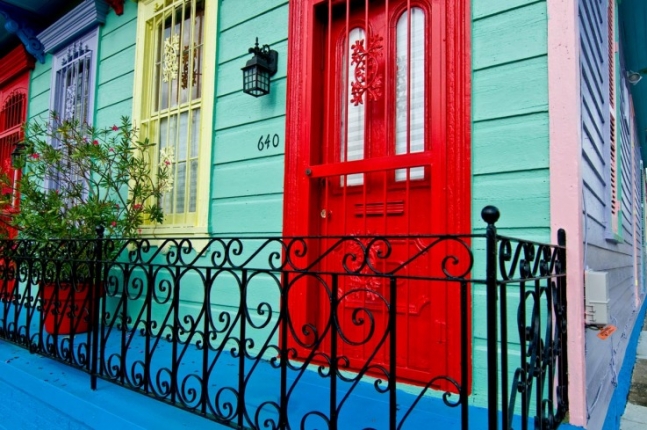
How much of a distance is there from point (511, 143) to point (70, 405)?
2513 mm

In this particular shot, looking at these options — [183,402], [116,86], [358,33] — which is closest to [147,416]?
[183,402]

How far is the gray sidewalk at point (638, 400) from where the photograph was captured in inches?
110

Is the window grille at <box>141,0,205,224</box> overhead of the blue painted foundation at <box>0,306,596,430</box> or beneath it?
overhead

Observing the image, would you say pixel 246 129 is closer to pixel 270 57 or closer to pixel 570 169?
pixel 270 57

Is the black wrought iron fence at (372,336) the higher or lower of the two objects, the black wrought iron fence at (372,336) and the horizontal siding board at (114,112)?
the lower

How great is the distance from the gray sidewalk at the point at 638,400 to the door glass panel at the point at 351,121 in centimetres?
239

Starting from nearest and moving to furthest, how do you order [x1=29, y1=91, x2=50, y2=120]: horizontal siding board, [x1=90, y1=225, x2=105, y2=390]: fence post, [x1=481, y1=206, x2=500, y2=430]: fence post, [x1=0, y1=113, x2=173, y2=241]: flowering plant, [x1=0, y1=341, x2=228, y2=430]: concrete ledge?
[x1=481, y1=206, x2=500, y2=430]: fence post → [x1=0, y1=341, x2=228, y2=430]: concrete ledge → [x1=90, y1=225, x2=105, y2=390]: fence post → [x1=0, y1=113, x2=173, y2=241]: flowering plant → [x1=29, y1=91, x2=50, y2=120]: horizontal siding board

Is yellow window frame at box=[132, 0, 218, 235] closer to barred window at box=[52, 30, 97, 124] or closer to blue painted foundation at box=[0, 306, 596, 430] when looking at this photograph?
barred window at box=[52, 30, 97, 124]

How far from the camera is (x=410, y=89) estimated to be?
2406mm

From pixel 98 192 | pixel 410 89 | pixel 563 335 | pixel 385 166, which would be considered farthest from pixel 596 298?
pixel 98 192

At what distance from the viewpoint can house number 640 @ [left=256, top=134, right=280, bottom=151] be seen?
9.39ft

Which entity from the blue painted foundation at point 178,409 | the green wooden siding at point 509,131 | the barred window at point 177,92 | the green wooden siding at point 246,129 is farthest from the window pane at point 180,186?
the green wooden siding at point 509,131

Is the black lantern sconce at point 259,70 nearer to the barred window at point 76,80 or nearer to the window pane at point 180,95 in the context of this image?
the window pane at point 180,95

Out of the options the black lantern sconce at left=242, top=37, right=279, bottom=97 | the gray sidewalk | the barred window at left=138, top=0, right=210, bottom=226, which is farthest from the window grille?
the gray sidewalk
